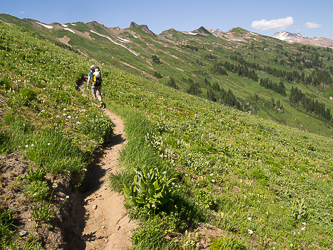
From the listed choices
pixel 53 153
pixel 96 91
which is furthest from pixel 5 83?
pixel 96 91

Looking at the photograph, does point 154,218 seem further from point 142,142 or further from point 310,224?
point 310,224

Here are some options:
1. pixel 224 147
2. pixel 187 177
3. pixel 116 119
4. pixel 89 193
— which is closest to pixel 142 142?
pixel 187 177

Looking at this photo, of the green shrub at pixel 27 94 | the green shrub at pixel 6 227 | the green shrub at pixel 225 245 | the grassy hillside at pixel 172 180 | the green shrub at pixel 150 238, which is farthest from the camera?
the green shrub at pixel 27 94

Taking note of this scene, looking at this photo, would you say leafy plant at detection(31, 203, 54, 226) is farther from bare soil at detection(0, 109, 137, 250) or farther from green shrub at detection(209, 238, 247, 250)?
green shrub at detection(209, 238, 247, 250)

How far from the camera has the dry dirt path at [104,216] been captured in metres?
4.22

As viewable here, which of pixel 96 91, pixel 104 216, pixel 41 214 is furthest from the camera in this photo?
pixel 96 91

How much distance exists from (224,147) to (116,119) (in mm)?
7195

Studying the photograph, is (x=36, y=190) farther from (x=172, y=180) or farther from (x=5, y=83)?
(x=5, y=83)

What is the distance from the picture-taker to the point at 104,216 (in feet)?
16.2

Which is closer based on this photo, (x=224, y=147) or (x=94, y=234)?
(x=94, y=234)

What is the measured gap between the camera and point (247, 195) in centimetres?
782

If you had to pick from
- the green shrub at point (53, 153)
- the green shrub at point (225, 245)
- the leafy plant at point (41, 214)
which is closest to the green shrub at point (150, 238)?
the green shrub at point (225, 245)

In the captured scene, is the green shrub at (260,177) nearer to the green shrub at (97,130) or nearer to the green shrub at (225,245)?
the green shrub at (225,245)

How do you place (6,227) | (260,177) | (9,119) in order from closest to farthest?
(6,227) → (9,119) → (260,177)
